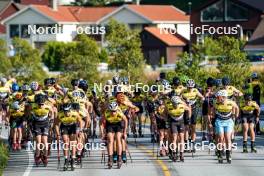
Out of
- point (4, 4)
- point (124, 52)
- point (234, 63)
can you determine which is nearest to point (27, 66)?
point (124, 52)

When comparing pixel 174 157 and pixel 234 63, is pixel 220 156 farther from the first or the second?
pixel 234 63

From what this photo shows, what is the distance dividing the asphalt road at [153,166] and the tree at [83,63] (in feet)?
79.3

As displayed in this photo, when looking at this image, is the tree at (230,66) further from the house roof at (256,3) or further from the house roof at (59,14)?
the house roof at (59,14)

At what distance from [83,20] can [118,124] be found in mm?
73514

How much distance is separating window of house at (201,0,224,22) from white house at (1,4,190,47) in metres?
5.54

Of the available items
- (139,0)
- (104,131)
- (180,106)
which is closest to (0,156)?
(104,131)

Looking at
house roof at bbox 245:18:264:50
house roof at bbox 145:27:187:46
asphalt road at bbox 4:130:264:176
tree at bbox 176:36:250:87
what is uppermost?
house roof at bbox 145:27:187:46

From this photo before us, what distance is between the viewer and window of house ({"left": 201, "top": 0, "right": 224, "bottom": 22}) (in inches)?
3209

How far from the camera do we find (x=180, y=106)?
23.6 metres

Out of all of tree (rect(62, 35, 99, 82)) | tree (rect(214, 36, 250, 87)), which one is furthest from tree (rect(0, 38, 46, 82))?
tree (rect(214, 36, 250, 87))

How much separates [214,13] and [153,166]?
60723 mm

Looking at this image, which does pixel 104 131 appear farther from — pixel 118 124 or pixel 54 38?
pixel 54 38

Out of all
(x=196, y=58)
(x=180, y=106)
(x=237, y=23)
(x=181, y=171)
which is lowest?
(x=181, y=171)

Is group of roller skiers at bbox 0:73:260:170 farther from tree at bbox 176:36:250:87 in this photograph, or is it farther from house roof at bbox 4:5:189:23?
house roof at bbox 4:5:189:23
